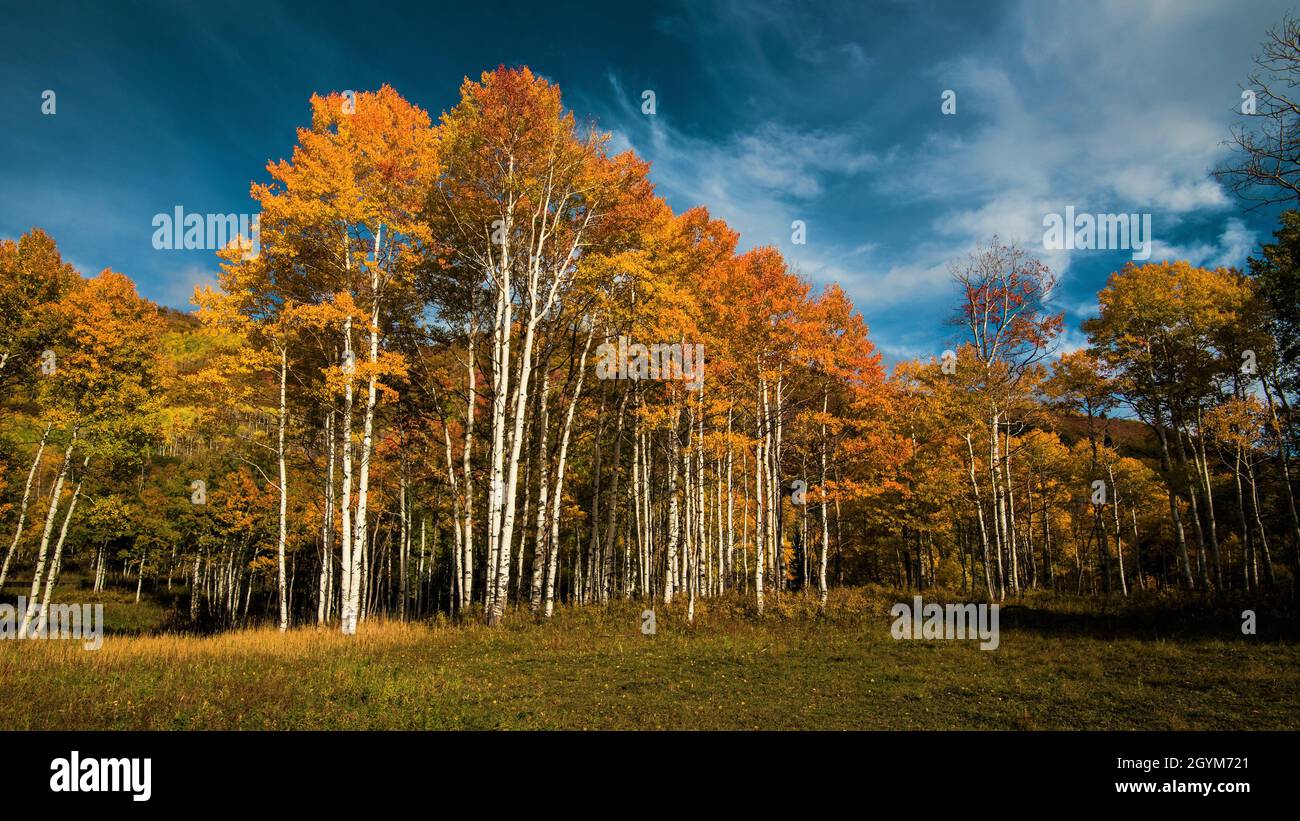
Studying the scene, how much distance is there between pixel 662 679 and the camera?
11.0 metres

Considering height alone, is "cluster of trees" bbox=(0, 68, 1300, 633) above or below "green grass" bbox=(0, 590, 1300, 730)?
above

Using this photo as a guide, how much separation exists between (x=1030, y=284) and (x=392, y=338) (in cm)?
2437

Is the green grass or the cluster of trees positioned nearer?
the green grass

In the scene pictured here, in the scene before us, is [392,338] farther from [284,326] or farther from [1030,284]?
[1030,284]

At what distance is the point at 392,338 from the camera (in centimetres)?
1939

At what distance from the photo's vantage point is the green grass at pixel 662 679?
299 inches

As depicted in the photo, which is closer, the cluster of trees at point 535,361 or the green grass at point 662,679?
the green grass at point 662,679

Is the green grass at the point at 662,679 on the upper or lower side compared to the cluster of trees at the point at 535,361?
lower

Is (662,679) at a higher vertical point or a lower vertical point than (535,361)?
lower

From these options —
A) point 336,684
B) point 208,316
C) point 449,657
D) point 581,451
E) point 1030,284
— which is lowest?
point 449,657

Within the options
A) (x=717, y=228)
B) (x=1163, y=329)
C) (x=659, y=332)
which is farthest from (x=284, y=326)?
(x=1163, y=329)

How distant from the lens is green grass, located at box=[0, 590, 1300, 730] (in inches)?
299

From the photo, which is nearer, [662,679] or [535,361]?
[662,679]
